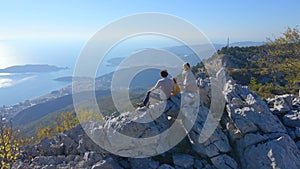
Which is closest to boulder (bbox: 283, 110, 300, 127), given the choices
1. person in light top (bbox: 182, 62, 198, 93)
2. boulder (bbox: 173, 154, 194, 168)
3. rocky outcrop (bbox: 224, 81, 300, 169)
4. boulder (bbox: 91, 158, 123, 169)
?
rocky outcrop (bbox: 224, 81, 300, 169)

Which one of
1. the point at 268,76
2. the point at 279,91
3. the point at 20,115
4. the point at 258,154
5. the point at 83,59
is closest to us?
the point at 258,154

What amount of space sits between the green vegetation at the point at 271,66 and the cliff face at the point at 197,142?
72.8 ft

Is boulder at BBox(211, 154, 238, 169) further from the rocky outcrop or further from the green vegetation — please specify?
the green vegetation

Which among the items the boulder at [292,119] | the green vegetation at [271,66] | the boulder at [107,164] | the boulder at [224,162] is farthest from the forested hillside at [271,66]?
the boulder at [107,164]

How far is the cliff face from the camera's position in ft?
38.0

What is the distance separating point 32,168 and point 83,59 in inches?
225

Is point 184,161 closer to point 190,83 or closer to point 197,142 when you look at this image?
point 197,142

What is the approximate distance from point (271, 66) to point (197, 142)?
46039 mm

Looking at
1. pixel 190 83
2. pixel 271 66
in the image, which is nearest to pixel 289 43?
pixel 271 66

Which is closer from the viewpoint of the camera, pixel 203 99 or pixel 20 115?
pixel 203 99

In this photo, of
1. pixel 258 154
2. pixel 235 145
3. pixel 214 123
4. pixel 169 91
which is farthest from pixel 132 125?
pixel 258 154

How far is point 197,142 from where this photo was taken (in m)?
12.4

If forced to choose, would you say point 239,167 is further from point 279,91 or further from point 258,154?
point 279,91

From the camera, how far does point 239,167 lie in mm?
11656
